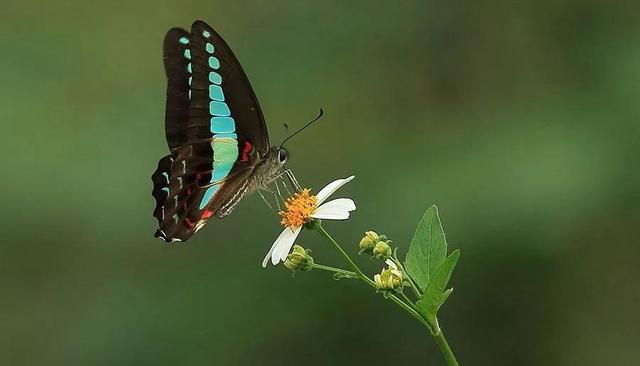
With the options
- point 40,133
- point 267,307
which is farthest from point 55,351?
point 40,133

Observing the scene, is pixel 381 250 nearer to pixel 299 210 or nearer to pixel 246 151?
pixel 299 210

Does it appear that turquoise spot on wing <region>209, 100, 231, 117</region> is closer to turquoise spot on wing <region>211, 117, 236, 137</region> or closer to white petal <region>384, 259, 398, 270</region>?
turquoise spot on wing <region>211, 117, 236, 137</region>

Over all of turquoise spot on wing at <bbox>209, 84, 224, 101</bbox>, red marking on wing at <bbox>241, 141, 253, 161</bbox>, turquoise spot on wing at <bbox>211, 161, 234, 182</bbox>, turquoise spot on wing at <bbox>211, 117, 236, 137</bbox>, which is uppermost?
turquoise spot on wing at <bbox>209, 84, 224, 101</bbox>

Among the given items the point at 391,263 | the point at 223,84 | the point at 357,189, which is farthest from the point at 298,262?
the point at 357,189

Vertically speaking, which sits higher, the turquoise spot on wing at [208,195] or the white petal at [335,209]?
the turquoise spot on wing at [208,195]

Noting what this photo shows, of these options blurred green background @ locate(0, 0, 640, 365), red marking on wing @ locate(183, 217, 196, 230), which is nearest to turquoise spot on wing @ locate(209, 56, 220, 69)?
red marking on wing @ locate(183, 217, 196, 230)

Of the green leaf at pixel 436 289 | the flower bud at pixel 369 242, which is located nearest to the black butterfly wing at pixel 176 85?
the flower bud at pixel 369 242

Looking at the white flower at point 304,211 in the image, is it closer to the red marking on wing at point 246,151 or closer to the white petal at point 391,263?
the white petal at point 391,263
